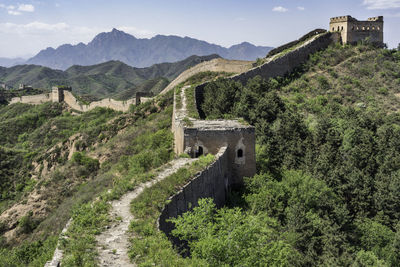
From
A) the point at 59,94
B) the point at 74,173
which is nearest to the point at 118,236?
the point at 74,173

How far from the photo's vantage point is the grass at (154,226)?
6.93 m

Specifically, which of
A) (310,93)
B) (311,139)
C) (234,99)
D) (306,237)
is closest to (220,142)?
(306,237)

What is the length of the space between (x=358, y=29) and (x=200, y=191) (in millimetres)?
38926

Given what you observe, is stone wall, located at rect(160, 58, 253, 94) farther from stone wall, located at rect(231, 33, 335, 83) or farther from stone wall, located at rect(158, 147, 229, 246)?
stone wall, located at rect(158, 147, 229, 246)

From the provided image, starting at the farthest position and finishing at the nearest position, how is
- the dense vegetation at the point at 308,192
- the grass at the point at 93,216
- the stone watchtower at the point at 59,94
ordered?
1. the stone watchtower at the point at 59,94
2. the dense vegetation at the point at 308,192
3. the grass at the point at 93,216

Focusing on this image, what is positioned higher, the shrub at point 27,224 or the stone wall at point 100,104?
the stone wall at point 100,104

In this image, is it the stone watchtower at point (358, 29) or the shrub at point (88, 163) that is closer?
the shrub at point (88, 163)

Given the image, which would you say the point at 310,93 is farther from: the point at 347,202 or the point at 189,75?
the point at 347,202

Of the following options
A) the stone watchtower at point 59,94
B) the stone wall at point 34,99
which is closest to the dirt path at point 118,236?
the stone watchtower at point 59,94

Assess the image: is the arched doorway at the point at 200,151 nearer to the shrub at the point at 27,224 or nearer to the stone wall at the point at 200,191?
the stone wall at the point at 200,191

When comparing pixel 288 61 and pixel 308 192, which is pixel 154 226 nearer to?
pixel 308 192

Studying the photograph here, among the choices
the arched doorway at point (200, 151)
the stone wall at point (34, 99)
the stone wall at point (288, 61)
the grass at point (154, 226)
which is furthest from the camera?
the stone wall at point (34, 99)

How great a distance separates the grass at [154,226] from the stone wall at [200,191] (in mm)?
195

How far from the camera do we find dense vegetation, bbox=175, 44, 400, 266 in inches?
324
